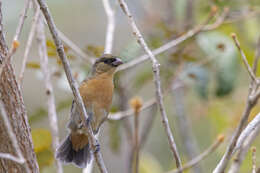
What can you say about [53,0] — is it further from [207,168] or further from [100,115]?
[100,115]

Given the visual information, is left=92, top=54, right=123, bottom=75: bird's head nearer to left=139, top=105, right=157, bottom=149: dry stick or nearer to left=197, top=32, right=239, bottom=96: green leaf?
left=139, top=105, right=157, bottom=149: dry stick

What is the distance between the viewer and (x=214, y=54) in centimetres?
419

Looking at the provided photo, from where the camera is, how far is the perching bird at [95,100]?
380cm

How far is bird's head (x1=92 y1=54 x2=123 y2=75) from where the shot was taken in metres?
3.80

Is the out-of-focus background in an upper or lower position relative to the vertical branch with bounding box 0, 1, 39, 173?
lower

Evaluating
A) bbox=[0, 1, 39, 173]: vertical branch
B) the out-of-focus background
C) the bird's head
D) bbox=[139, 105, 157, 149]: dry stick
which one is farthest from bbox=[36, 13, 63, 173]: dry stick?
bbox=[139, 105, 157, 149]: dry stick

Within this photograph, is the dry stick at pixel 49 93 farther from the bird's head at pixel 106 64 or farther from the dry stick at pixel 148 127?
the dry stick at pixel 148 127

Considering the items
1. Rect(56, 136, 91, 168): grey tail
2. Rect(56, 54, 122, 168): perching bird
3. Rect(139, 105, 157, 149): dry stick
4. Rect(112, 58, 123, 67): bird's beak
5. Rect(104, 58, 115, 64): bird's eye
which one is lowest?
Rect(139, 105, 157, 149): dry stick

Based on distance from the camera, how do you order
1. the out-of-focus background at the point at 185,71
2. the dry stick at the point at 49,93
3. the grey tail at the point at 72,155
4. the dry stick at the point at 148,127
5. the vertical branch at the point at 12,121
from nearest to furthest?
the vertical branch at the point at 12,121
the dry stick at the point at 49,93
the grey tail at the point at 72,155
the out-of-focus background at the point at 185,71
the dry stick at the point at 148,127

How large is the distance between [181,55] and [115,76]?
0.62 m

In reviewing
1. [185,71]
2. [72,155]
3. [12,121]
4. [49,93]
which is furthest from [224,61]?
[12,121]

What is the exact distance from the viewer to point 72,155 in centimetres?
386

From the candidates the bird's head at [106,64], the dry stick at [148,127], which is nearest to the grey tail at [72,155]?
the dry stick at [148,127]

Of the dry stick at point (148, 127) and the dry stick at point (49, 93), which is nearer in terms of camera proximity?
the dry stick at point (49, 93)
